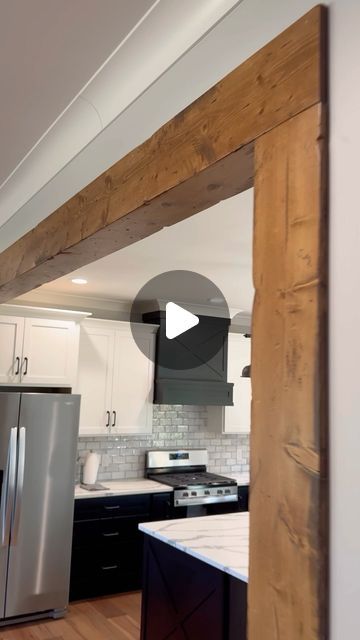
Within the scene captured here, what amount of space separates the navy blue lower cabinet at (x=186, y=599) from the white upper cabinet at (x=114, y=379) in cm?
197

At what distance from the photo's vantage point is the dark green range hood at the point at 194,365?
16.8ft

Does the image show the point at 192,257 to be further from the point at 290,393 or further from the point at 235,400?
the point at 290,393

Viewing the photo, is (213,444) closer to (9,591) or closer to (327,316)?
(9,591)

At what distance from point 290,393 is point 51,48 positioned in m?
1.21

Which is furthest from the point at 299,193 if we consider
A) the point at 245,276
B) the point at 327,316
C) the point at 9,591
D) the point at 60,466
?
the point at 9,591

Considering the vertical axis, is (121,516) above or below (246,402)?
below

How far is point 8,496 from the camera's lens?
12.5 ft

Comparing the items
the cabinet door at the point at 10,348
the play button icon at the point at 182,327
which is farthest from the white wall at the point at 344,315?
the play button icon at the point at 182,327

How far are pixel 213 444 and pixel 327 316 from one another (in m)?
5.13

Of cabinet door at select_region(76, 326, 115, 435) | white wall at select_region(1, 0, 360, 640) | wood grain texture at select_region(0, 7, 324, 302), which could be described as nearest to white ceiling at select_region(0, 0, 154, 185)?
wood grain texture at select_region(0, 7, 324, 302)

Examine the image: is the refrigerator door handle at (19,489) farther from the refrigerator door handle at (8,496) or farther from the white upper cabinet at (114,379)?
the white upper cabinet at (114,379)

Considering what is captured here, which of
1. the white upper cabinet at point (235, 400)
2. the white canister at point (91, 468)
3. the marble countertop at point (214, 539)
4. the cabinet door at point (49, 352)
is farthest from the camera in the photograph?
the white upper cabinet at point (235, 400)

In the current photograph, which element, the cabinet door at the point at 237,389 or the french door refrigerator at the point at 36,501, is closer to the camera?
the french door refrigerator at the point at 36,501

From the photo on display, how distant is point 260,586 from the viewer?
34.8 inches
